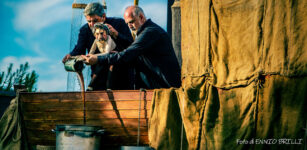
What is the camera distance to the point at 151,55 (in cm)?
684

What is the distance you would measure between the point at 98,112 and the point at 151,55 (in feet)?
4.26

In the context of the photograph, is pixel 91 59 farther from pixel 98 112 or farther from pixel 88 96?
pixel 98 112

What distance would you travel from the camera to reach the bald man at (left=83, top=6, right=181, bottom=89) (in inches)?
Answer: 263

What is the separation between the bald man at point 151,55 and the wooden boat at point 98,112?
74 cm

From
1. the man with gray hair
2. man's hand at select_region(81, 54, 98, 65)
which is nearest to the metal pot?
man's hand at select_region(81, 54, 98, 65)

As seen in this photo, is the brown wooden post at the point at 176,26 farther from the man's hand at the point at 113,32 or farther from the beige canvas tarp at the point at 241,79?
the beige canvas tarp at the point at 241,79

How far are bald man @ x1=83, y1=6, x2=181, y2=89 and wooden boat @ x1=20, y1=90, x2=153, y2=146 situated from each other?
74 centimetres

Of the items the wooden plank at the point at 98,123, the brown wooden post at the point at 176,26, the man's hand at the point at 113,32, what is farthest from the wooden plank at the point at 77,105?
the brown wooden post at the point at 176,26

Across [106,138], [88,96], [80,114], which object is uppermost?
[88,96]

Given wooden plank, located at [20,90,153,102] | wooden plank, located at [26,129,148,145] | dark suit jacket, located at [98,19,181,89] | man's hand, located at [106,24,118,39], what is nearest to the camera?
wooden plank, located at [20,90,153,102]

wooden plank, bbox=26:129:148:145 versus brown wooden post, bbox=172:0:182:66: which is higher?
brown wooden post, bbox=172:0:182:66

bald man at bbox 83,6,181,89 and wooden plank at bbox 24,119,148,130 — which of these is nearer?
wooden plank at bbox 24,119,148,130

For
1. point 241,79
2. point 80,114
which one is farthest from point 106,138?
point 241,79

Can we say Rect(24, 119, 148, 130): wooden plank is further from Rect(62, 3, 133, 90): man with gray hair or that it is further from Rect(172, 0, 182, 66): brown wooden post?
Rect(172, 0, 182, 66): brown wooden post
